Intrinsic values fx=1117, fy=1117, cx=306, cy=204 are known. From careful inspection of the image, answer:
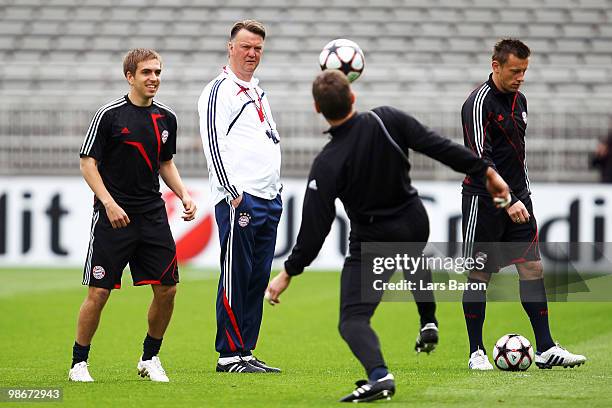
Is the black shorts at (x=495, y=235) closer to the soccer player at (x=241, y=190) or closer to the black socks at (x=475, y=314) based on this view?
the black socks at (x=475, y=314)

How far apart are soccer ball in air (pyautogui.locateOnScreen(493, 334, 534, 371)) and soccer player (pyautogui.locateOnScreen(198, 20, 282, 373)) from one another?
153 cm

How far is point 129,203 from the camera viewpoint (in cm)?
705

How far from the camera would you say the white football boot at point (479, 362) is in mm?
7687

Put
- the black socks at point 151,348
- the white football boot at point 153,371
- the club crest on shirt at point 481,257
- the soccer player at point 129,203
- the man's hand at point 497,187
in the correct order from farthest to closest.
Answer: the club crest on shirt at point 481,257 → the black socks at point 151,348 → the white football boot at point 153,371 → the soccer player at point 129,203 → the man's hand at point 497,187

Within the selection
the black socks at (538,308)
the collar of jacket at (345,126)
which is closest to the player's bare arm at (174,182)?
the collar of jacket at (345,126)

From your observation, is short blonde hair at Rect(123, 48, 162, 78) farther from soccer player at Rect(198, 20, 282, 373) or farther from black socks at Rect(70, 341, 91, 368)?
black socks at Rect(70, 341, 91, 368)

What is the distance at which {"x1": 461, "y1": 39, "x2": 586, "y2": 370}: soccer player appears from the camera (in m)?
7.59

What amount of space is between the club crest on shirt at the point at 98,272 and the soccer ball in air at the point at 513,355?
2.71 meters

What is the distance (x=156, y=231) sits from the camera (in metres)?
7.11

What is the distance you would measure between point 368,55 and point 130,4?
4.98 meters

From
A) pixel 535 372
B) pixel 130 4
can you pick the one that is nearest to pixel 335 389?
pixel 535 372

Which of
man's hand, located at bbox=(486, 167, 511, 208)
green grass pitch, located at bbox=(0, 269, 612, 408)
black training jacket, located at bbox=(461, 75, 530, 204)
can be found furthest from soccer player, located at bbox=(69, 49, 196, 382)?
man's hand, located at bbox=(486, 167, 511, 208)

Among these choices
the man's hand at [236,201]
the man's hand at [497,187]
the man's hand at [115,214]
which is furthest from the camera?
the man's hand at [236,201]

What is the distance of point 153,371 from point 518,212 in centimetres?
A: 259
